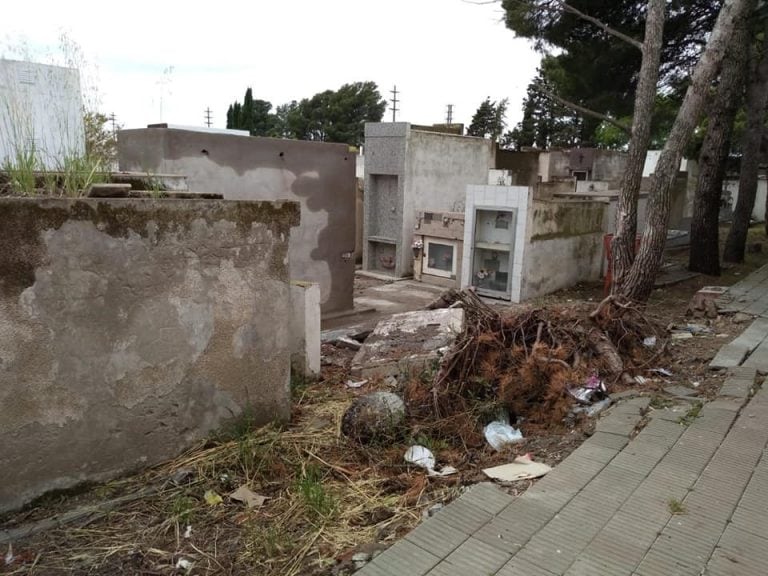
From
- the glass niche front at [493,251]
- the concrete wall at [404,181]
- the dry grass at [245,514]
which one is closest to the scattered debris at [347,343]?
the dry grass at [245,514]

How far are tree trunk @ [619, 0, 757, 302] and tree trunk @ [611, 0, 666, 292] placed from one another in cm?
41

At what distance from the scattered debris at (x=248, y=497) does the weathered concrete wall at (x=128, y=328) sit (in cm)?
62

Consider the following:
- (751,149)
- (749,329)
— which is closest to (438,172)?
(751,149)

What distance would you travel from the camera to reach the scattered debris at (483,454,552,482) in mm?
3230

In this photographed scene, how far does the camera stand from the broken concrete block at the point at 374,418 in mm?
4023

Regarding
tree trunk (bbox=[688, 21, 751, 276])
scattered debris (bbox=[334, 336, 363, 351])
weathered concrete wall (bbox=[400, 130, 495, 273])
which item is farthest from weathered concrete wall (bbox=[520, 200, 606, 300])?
scattered debris (bbox=[334, 336, 363, 351])

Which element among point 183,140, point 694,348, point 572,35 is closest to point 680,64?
point 572,35

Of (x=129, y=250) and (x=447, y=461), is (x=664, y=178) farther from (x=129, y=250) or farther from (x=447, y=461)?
(x=129, y=250)

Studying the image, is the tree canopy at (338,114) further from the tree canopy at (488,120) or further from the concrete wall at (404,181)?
the concrete wall at (404,181)

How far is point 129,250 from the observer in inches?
133

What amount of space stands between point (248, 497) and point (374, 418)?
1.04 metres

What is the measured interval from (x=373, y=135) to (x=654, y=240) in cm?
929

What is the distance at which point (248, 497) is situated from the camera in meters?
3.40

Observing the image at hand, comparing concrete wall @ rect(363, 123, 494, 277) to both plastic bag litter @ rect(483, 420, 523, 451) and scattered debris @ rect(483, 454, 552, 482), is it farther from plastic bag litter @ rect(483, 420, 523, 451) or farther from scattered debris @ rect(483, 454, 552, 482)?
scattered debris @ rect(483, 454, 552, 482)
